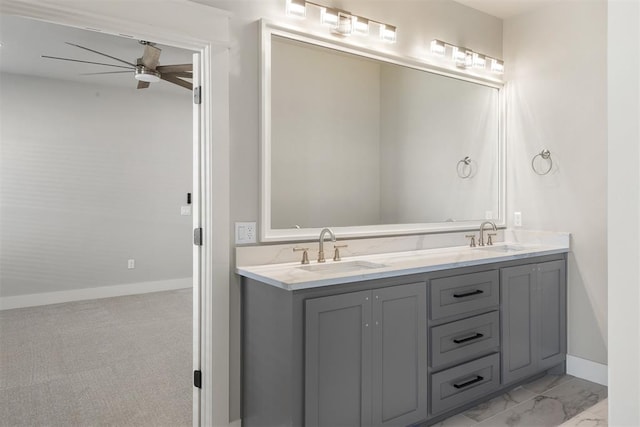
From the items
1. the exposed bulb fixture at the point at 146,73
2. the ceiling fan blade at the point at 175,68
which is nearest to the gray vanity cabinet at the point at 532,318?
the ceiling fan blade at the point at 175,68

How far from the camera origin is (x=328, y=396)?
76.4 inches

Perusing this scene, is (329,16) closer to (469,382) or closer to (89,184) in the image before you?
(469,382)

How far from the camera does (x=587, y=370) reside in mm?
3039

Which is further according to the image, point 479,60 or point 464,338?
point 479,60

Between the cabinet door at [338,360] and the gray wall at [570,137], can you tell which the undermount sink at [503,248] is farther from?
the cabinet door at [338,360]

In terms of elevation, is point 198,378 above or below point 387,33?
below

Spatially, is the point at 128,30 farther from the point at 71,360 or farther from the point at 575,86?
the point at 575,86

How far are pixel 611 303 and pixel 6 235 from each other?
19.1 ft

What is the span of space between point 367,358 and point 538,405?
52.3 inches

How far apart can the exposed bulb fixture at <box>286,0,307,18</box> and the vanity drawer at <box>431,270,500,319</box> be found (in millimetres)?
1614

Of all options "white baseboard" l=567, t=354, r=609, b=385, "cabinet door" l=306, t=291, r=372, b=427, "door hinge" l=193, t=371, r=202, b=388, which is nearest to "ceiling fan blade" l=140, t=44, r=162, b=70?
"door hinge" l=193, t=371, r=202, b=388

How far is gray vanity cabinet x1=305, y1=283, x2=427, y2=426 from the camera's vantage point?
1910 mm

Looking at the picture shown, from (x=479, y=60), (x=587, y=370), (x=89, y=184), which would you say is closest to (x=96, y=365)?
(x=89, y=184)

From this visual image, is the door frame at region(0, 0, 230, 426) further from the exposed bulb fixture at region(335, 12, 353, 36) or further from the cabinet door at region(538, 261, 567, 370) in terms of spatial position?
the cabinet door at region(538, 261, 567, 370)
